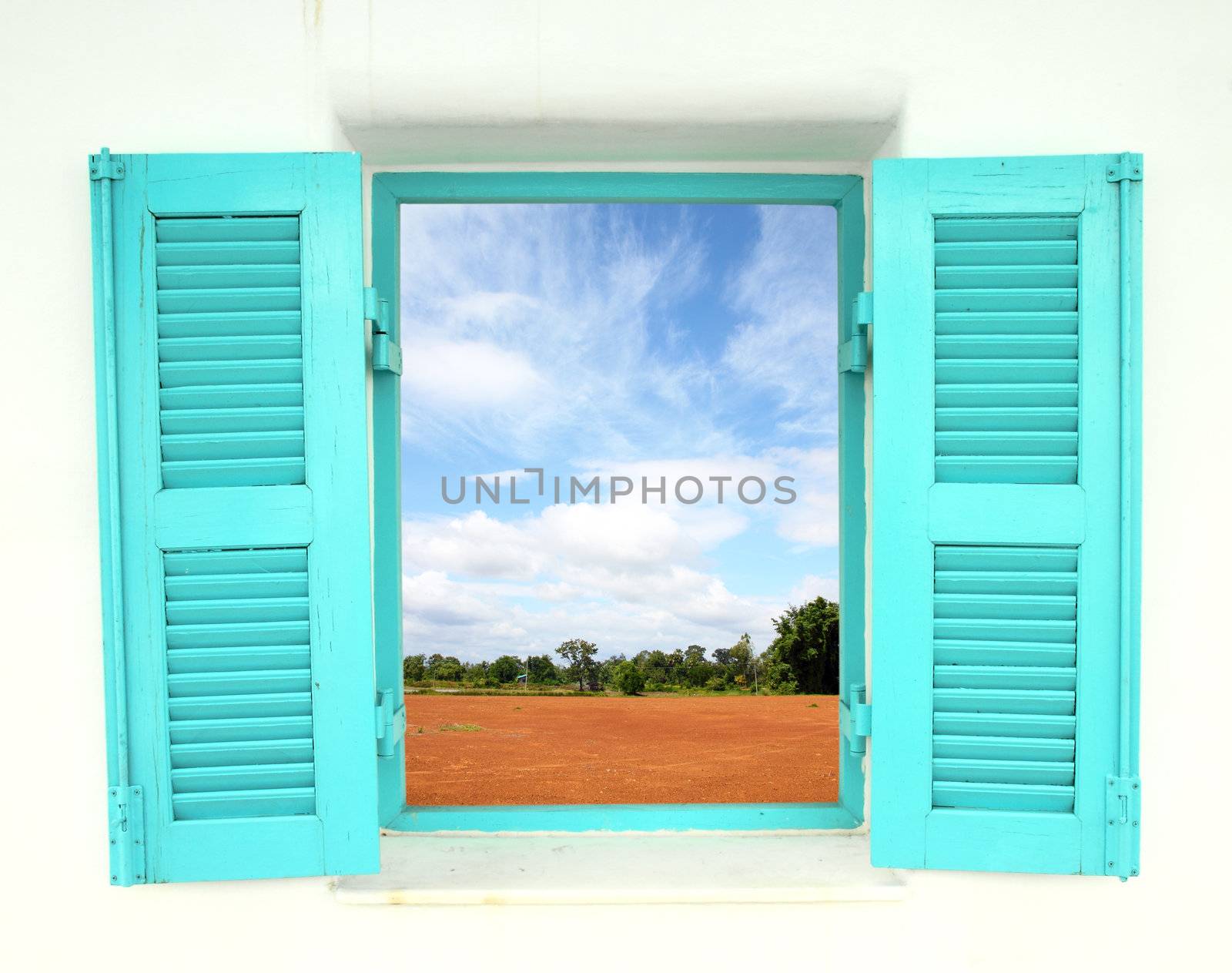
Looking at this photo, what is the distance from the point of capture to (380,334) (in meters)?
1.64

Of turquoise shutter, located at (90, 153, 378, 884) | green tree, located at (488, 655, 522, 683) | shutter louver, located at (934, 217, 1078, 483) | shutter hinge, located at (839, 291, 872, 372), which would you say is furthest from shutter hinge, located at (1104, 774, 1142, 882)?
green tree, located at (488, 655, 522, 683)

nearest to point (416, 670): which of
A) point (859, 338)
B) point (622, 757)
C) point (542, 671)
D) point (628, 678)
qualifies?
point (542, 671)

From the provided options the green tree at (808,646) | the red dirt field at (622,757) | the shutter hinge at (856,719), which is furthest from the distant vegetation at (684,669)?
the shutter hinge at (856,719)

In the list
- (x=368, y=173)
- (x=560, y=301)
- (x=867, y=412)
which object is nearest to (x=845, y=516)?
(x=867, y=412)

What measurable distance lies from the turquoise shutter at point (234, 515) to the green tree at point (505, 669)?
5616 millimetres

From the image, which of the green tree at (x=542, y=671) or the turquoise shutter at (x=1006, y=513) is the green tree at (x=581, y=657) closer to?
the green tree at (x=542, y=671)

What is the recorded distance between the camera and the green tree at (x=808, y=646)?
21.2 feet

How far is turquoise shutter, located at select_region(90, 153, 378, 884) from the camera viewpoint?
1.49 m

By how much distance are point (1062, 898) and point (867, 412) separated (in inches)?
45.3

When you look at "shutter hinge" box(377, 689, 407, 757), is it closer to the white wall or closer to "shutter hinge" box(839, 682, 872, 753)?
the white wall

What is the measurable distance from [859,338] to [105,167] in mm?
1653

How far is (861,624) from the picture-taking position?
5.82 feet

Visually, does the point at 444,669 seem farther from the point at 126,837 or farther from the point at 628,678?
the point at 126,837

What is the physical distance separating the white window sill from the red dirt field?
0.45 feet
